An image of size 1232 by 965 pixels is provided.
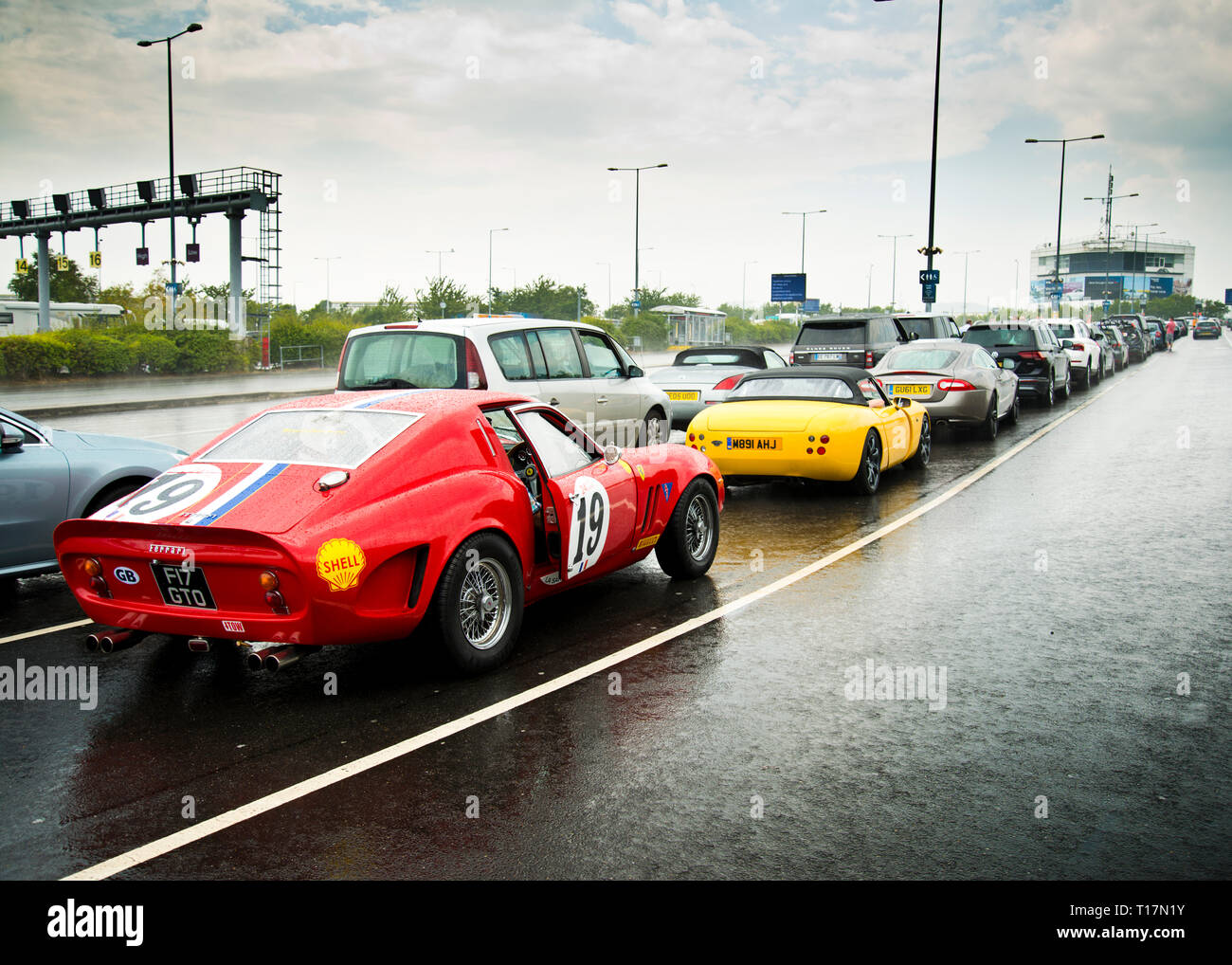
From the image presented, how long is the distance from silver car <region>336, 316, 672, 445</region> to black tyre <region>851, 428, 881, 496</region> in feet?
8.92

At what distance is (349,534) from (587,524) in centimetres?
Answer: 179

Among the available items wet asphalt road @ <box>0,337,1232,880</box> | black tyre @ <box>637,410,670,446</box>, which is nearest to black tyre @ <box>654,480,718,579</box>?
wet asphalt road @ <box>0,337,1232,880</box>

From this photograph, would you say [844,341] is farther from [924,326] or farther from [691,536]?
[691,536]

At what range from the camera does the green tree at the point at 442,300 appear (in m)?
63.8

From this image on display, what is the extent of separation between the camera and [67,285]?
68562 millimetres

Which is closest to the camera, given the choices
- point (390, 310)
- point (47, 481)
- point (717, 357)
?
point (47, 481)

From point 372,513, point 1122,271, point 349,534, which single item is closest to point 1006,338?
point 372,513

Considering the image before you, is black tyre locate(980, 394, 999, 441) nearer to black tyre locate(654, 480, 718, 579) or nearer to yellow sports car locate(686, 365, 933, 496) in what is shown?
yellow sports car locate(686, 365, 933, 496)

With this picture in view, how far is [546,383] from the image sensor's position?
11.3 meters

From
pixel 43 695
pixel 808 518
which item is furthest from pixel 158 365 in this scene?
pixel 43 695

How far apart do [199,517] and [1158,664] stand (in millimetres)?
4897

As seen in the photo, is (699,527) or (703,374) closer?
(699,527)

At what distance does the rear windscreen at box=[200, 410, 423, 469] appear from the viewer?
5.50 m
